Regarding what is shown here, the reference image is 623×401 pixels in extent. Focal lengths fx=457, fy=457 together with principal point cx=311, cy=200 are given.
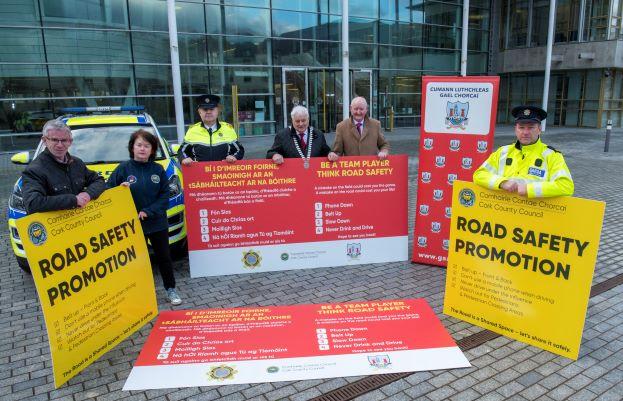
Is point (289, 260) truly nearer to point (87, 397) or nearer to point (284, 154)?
point (284, 154)

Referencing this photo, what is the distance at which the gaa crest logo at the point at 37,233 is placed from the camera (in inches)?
126

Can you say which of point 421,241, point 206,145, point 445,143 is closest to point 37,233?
point 206,145

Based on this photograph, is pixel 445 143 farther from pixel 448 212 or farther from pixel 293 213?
pixel 293 213

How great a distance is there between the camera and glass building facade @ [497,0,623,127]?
22.4m

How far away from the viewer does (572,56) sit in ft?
75.8

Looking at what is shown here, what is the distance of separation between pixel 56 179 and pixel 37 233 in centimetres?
63

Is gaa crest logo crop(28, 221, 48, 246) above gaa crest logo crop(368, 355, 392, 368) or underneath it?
above

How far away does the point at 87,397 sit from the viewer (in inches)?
126

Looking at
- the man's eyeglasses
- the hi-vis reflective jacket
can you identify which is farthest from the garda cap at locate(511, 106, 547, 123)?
the man's eyeglasses

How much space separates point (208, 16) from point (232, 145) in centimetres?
1428

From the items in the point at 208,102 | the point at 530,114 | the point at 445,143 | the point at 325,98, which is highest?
the point at 325,98

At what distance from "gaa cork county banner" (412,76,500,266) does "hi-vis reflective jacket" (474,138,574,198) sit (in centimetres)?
112

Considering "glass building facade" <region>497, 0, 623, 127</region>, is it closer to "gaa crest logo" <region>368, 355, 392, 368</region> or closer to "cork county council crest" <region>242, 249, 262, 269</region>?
"cork county council crest" <region>242, 249, 262, 269</region>

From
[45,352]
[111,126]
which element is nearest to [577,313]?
[45,352]
